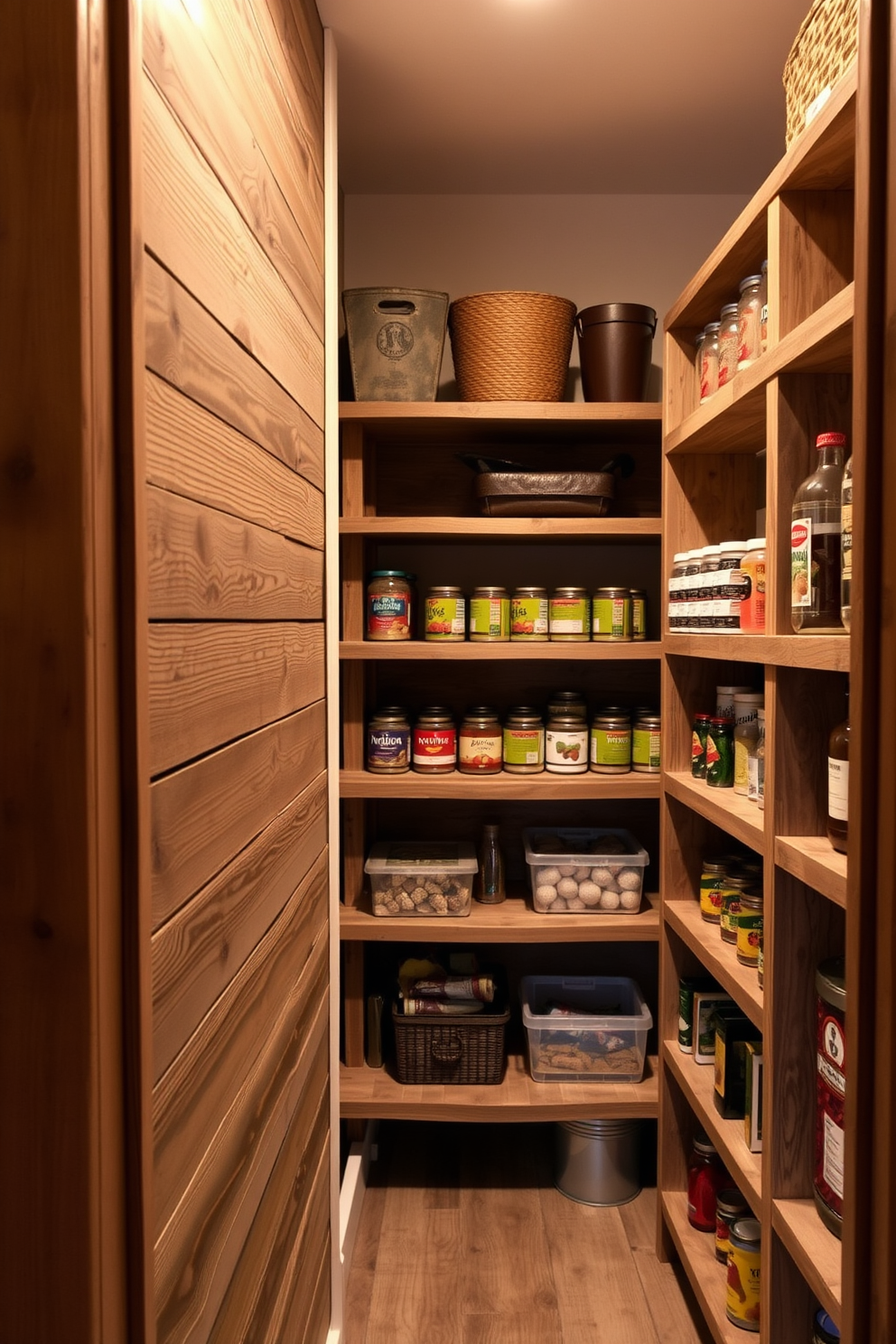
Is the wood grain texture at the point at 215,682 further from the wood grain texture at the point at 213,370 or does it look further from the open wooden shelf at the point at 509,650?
the open wooden shelf at the point at 509,650

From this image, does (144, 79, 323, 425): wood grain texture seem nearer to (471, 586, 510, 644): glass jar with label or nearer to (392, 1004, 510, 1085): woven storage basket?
(471, 586, 510, 644): glass jar with label

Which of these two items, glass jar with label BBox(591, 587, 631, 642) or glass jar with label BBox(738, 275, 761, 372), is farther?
glass jar with label BBox(591, 587, 631, 642)

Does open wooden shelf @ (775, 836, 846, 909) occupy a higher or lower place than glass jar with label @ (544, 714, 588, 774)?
lower

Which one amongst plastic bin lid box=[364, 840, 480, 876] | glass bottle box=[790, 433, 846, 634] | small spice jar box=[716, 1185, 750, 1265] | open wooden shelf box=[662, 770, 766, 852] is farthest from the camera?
plastic bin lid box=[364, 840, 480, 876]

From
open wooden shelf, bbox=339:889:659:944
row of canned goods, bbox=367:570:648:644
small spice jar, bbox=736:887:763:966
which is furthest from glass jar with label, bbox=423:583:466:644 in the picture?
small spice jar, bbox=736:887:763:966

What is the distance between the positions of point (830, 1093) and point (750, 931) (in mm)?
383

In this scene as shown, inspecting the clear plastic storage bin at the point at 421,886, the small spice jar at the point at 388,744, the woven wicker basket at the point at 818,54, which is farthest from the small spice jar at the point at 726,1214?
the woven wicker basket at the point at 818,54

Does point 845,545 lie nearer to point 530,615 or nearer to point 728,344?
point 728,344

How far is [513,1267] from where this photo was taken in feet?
6.89

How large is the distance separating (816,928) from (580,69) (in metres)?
1.73

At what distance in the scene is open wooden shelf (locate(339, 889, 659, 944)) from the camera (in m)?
2.26

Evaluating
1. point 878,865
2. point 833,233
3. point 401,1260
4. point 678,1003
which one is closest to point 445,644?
point 678,1003

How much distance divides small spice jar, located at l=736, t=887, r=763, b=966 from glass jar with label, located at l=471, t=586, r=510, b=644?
858mm

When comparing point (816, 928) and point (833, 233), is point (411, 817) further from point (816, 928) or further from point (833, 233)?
point (833, 233)
